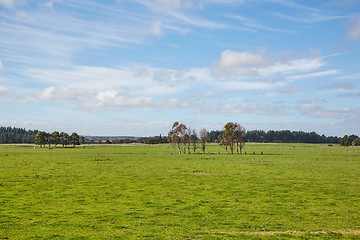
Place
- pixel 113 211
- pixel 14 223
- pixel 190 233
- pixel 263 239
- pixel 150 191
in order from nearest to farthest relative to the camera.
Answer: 1. pixel 263 239
2. pixel 190 233
3. pixel 14 223
4. pixel 113 211
5. pixel 150 191

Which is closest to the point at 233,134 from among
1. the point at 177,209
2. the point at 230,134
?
the point at 230,134

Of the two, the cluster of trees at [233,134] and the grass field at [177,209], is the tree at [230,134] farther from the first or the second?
the grass field at [177,209]

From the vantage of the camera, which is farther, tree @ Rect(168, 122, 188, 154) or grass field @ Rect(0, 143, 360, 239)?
tree @ Rect(168, 122, 188, 154)

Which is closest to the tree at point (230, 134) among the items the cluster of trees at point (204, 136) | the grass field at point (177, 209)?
the cluster of trees at point (204, 136)

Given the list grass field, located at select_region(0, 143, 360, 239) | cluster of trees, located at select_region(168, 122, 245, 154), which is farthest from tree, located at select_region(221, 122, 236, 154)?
grass field, located at select_region(0, 143, 360, 239)

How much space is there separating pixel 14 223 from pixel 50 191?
13.9 meters

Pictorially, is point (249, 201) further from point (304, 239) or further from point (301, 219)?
point (304, 239)

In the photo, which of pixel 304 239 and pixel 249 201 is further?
pixel 249 201

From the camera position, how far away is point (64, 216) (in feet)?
83.5

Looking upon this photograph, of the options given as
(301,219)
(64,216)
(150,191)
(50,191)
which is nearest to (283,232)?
(301,219)

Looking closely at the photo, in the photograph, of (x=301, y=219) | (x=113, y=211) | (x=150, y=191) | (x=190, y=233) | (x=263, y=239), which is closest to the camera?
(x=263, y=239)

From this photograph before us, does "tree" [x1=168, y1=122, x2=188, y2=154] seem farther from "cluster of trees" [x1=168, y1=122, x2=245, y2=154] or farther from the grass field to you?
the grass field

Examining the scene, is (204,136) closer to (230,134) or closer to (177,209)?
(230,134)

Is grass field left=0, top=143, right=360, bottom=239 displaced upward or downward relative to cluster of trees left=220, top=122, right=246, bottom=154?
downward
